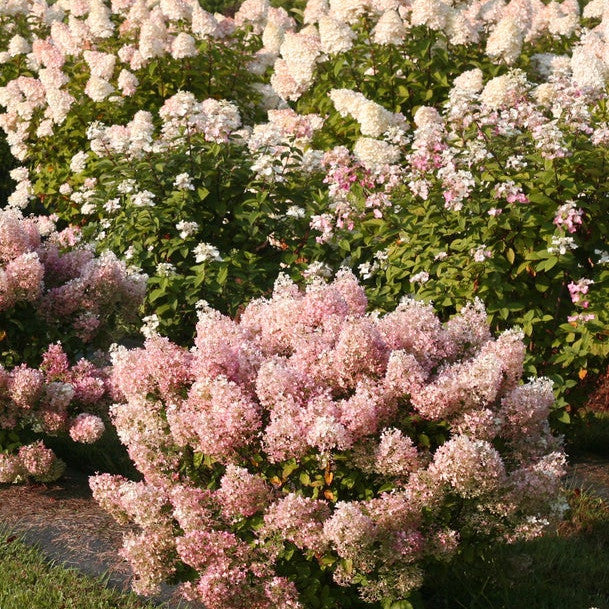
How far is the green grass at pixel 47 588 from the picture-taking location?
390 centimetres

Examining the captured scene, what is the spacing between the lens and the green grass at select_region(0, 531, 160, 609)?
3.90m

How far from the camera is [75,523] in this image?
466cm

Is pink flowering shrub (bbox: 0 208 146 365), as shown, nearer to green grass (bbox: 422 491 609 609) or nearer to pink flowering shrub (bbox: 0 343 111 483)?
pink flowering shrub (bbox: 0 343 111 483)

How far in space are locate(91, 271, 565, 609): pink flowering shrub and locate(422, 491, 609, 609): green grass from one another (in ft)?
1.44

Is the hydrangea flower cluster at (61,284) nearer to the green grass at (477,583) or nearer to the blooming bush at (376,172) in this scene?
the blooming bush at (376,172)

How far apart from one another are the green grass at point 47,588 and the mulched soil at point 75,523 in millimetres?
83

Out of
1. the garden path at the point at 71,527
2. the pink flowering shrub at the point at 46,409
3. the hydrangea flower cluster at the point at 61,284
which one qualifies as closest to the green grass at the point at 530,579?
the garden path at the point at 71,527

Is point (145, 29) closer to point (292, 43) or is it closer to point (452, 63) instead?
point (292, 43)

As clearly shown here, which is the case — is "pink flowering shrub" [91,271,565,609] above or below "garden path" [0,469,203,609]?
above

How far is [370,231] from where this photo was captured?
245 inches

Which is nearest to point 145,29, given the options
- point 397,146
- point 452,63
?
point 452,63

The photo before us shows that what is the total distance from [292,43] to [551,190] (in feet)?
10.3

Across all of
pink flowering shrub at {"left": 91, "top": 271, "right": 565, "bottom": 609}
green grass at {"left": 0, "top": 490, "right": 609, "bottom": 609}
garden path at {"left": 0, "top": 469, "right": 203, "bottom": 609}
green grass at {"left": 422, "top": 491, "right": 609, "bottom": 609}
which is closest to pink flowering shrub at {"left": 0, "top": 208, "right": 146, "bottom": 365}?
garden path at {"left": 0, "top": 469, "right": 203, "bottom": 609}

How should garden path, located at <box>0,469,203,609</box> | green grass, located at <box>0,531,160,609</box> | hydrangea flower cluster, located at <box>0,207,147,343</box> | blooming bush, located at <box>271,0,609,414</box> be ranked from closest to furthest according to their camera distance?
green grass, located at <box>0,531,160,609</box> < garden path, located at <box>0,469,203,609</box> < hydrangea flower cluster, located at <box>0,207,147,343</box> < blooming bush, located at <box>271,0,609,414</box>
